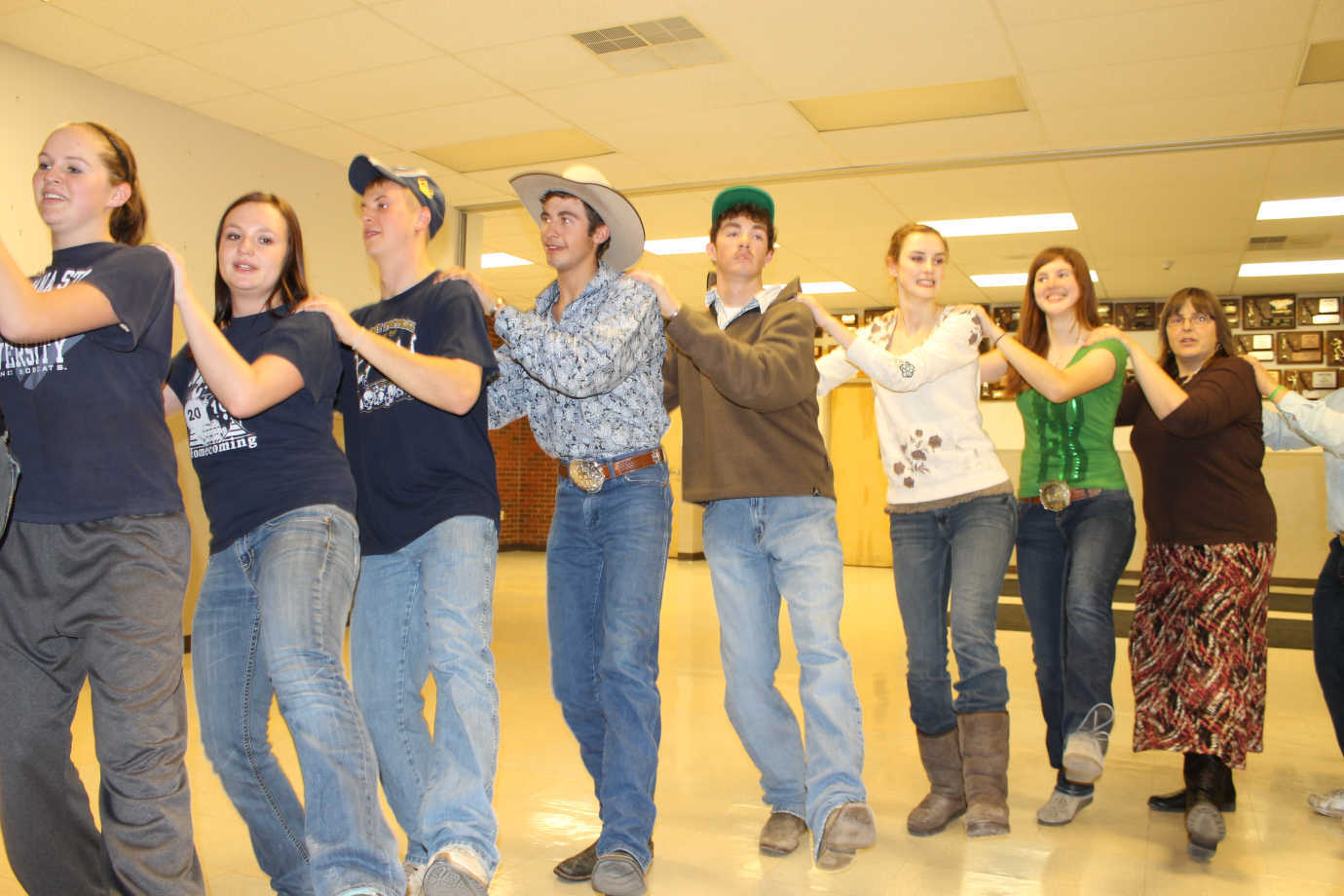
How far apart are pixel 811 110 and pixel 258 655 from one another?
15.6 ft

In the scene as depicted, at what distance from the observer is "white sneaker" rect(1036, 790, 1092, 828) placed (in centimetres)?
314

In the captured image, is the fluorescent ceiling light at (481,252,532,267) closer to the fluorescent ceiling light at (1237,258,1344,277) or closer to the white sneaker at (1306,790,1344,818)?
the fluorescent ceiling light at (1237,258,1344,277)

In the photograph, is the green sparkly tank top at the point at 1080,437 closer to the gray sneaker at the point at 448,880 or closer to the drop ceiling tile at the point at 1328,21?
the gray sneaker at the point at 448,880

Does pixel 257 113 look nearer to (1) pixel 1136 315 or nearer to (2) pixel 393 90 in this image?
(2) pixel 393 90

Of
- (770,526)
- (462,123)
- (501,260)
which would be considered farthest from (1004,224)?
(770,526)

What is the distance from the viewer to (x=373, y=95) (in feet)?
19.0

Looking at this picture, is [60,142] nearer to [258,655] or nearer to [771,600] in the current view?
[258,655]

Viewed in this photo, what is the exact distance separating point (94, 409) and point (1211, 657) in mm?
2876

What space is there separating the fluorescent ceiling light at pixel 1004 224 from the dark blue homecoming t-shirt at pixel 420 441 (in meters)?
6.45

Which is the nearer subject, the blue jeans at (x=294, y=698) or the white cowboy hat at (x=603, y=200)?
the blue jeans at (x=294, y=698)

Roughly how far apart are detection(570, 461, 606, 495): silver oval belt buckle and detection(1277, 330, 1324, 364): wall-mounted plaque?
34.9ft

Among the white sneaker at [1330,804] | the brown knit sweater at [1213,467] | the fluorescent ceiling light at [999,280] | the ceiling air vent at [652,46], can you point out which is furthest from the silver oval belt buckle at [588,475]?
the fluorescent ceiling light at [999,280]

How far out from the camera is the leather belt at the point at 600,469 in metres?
2.57

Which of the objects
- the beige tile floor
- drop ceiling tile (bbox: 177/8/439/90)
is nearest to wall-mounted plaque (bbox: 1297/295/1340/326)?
the beige tile floor
